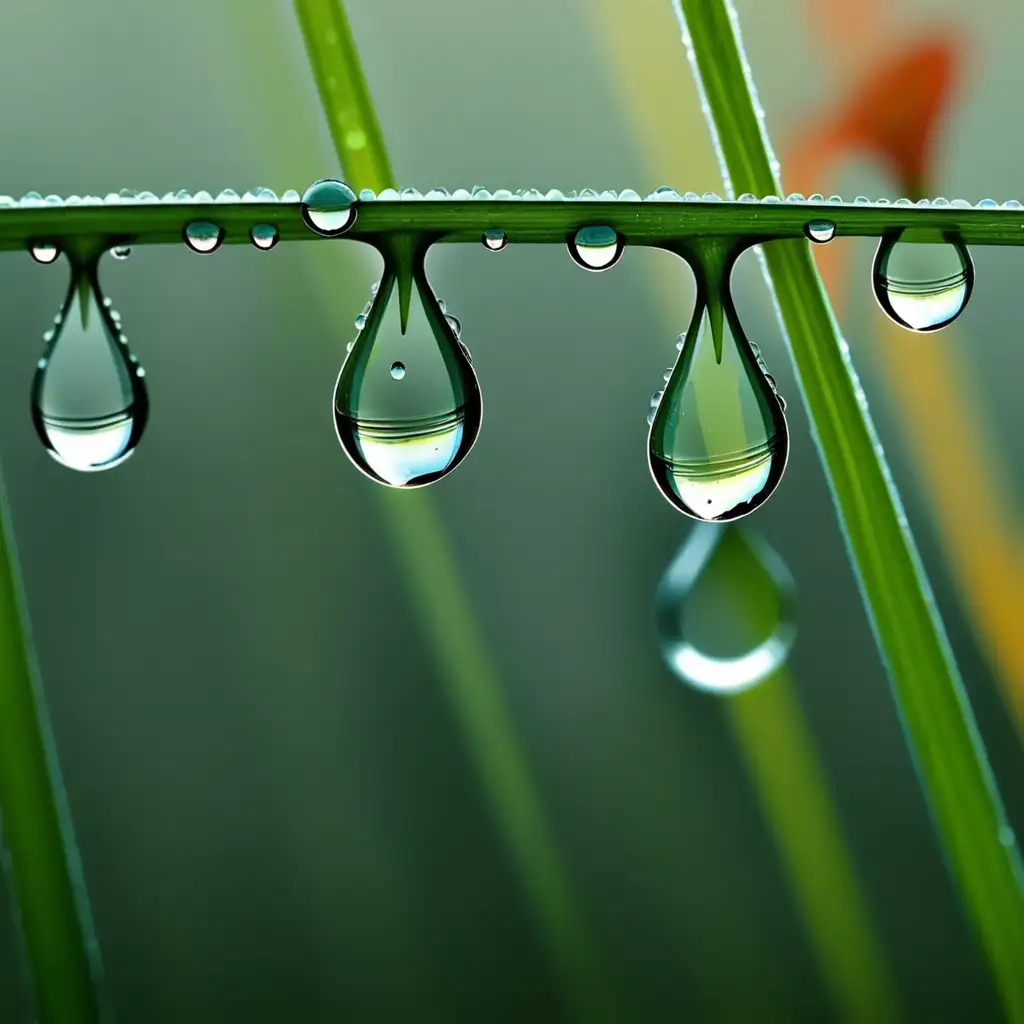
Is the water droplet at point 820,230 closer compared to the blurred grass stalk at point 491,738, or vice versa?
the water droplet at point 820,230

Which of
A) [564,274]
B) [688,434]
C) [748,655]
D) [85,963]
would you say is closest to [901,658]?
[688,434]

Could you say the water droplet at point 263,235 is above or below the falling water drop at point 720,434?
above

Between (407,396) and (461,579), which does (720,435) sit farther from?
(461,579)

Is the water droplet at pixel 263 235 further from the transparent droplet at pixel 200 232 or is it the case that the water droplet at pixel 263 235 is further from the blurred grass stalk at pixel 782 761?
the blurred grass stalk at pixel 782 761

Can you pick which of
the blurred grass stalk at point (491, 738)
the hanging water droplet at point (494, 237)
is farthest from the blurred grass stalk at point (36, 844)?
the blurred grass stalk at point (491, 738)

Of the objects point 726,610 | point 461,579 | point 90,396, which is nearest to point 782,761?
point 726,610

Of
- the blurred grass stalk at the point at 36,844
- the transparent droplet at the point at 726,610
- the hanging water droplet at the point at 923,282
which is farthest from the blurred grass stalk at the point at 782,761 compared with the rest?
the blurred grass stalk at the point at 36,844
